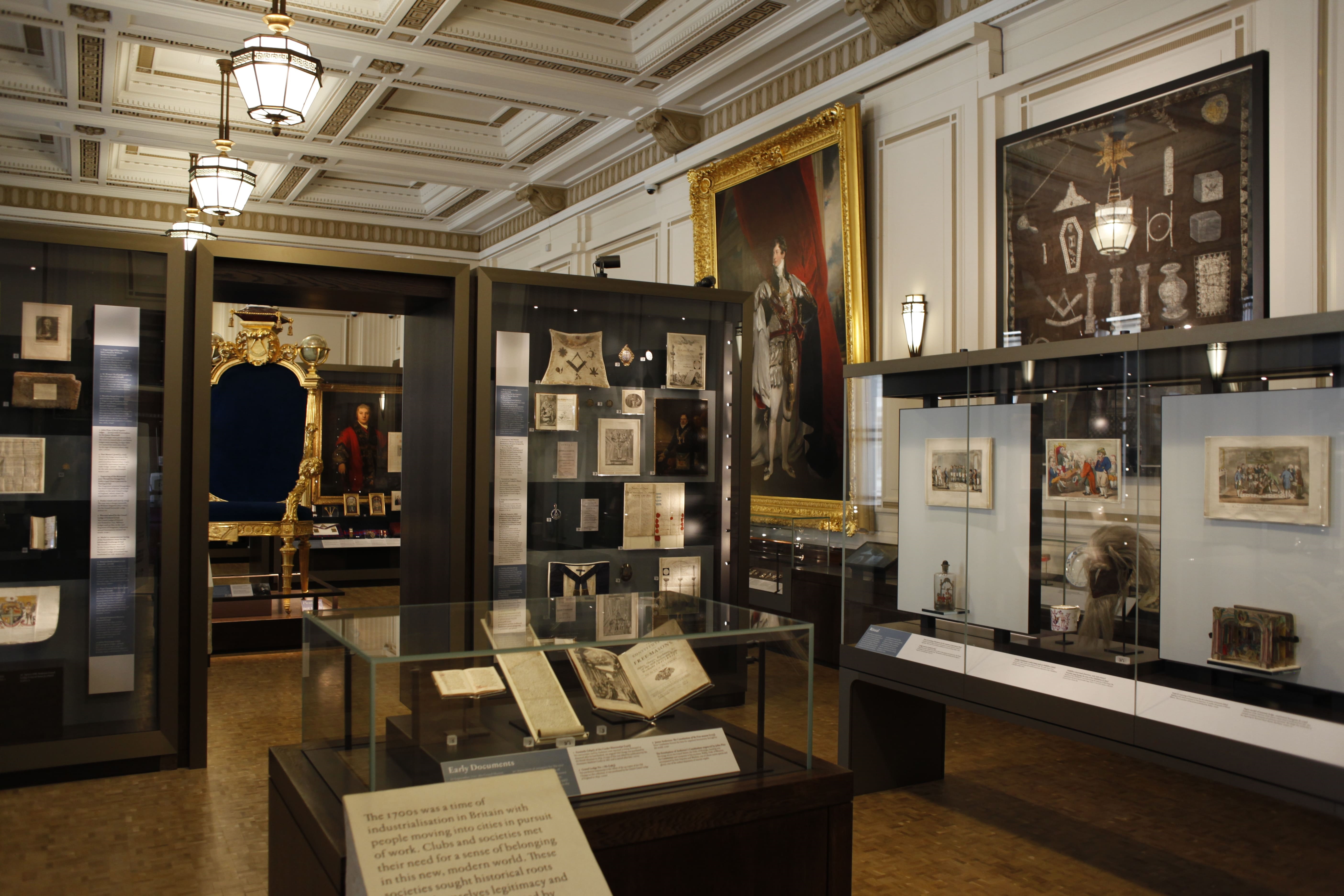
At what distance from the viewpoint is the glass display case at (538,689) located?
2.15 metres

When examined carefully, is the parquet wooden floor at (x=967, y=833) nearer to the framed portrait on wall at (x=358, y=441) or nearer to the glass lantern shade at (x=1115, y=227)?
the glass lantern shade at (x=1115, y=227)

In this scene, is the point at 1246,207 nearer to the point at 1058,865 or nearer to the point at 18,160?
the point at 1058,865

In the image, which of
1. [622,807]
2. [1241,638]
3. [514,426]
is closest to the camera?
[622,807]

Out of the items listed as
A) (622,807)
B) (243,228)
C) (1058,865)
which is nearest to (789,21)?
(1058,865)

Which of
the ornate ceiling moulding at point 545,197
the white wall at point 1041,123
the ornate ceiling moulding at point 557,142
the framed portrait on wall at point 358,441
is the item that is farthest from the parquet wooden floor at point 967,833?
the ornate ceiling moulding at point 545,197

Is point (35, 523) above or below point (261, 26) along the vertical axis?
below

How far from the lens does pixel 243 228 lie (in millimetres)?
14102

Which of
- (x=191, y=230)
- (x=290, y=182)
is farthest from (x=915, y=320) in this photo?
(x=290, y=182)

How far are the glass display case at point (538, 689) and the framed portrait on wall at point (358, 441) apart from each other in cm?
972

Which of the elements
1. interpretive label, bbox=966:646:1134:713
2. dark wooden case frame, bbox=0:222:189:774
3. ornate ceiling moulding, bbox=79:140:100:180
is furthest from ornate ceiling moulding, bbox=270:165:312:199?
interpretive label, bbox=966:646:1134:713

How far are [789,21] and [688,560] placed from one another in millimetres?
4427

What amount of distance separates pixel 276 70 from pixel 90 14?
3480 millimetres

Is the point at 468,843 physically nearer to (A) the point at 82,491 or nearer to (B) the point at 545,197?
(A) the point at 82,491

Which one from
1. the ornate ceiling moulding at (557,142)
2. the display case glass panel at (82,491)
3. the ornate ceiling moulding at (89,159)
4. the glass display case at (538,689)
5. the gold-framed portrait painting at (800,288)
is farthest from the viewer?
the ornate ceiling moulding at (89,159)
